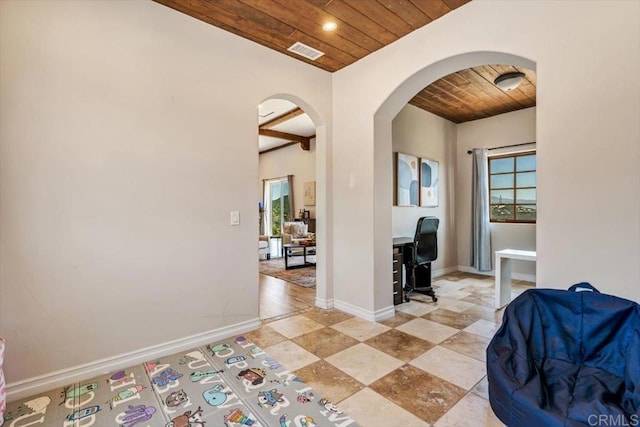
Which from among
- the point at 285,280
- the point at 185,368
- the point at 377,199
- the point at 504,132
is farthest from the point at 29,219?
the point at 504,132

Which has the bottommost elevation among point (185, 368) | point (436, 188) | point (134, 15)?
point (185, 368)

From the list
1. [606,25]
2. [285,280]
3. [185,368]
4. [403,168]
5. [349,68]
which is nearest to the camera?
[606,25]

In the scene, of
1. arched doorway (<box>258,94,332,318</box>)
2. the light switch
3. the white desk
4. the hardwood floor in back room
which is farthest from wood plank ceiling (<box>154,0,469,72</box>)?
the hardwood floor in back room

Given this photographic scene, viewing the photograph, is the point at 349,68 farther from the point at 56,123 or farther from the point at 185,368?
the point at 185,368

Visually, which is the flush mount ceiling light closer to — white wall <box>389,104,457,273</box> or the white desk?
white wall <box>389,104,457,273</box>

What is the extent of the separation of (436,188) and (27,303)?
16.9ft

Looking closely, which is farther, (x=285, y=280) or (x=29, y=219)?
(x=285, y=280)

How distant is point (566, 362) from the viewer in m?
1.32

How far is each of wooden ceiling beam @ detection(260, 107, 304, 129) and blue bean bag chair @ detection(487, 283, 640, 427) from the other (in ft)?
14.7

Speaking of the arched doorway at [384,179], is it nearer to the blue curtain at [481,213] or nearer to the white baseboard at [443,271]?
the white baseboard at [443,271]

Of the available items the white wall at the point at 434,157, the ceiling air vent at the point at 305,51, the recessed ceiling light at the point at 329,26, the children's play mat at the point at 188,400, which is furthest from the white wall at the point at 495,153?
the children's play mat at the point at 188,400

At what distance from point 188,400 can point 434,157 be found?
4.76m

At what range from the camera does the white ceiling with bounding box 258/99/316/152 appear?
4930 mm

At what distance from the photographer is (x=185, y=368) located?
2.25 meters
